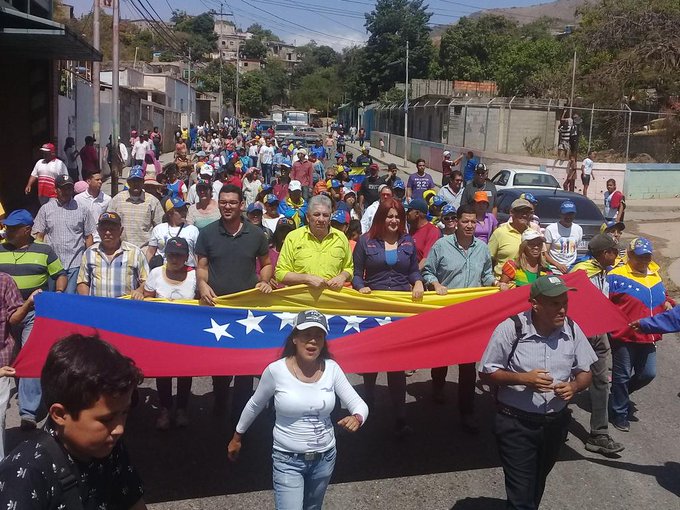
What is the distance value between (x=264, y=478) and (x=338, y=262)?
182 centimetres

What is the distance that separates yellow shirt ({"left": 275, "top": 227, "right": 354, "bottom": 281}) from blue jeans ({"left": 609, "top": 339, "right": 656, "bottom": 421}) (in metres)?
2.51

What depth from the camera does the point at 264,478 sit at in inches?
224

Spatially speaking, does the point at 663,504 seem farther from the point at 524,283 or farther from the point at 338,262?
the point at 338,262

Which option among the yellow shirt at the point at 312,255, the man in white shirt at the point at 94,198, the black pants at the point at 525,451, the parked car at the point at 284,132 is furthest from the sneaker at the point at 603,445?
the parked car at the point at 284,132

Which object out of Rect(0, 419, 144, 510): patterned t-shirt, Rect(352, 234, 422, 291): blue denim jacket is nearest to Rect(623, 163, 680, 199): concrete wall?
Rect(352, 234, 422, 291): blue denim jacket

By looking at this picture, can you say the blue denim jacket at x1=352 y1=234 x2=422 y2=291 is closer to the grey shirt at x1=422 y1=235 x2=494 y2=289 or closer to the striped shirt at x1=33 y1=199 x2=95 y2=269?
the grey shirt at x1=422 y1=235 x2=494 y2=289

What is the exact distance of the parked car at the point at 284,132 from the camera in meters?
50.2

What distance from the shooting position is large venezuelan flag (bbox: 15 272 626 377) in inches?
216

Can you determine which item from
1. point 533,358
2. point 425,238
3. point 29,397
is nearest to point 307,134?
point 425,238

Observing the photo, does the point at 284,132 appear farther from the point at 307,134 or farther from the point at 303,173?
the point at 303,173

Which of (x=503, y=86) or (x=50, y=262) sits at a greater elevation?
(x=503, y=86)

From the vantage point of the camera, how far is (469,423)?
6.67m

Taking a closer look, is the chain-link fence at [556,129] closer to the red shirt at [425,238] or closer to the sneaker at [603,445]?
the red shirt at [425,238]

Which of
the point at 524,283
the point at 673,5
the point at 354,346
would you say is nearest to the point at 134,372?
the point at 354,346
